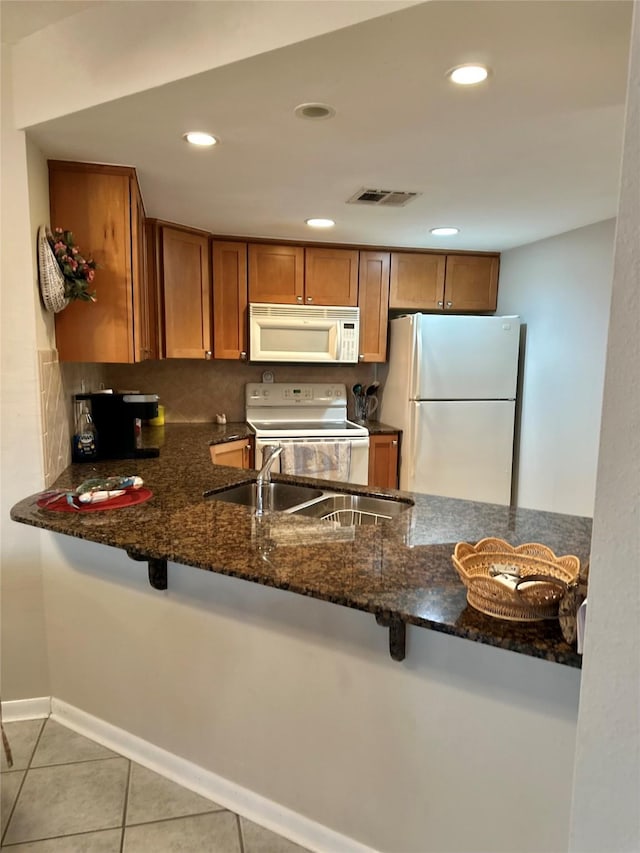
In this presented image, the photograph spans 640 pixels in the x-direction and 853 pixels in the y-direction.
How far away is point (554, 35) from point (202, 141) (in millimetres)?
1212

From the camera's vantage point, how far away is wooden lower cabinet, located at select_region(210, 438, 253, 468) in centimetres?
341

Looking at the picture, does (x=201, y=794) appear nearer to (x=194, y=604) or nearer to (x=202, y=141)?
(x=194, y=604)

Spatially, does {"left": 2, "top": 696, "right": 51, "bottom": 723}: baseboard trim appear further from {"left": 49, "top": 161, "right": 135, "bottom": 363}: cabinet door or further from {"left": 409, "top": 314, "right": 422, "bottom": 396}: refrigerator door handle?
{"left": 409, "top": 314, "right": 422, "bottom": 396}: refrigerator door handle

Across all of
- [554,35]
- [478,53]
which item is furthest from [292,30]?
[554,35]

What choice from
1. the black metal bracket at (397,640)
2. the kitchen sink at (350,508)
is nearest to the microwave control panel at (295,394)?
the kitchen sink at (350,508)

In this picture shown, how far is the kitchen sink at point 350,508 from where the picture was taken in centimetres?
212

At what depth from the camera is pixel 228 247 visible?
362cm

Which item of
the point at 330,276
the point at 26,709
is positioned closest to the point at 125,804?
the point at 26,709

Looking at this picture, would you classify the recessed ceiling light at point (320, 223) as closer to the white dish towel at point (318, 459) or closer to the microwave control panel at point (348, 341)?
the microwave control panel at point (348, 341)

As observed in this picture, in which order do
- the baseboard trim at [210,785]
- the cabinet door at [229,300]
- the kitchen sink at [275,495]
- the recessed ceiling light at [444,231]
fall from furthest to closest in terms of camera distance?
the cabinet door at [229,300] → the recessed ceiling light at [444,231] → the kitchen sink at [275,495] → the baseboard trim at [210,785]

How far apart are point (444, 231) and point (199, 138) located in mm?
1861

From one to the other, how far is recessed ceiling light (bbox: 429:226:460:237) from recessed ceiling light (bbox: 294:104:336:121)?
1.69m

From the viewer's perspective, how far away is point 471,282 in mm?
3930

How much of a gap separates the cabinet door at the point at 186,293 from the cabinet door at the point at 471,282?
1.79 m
